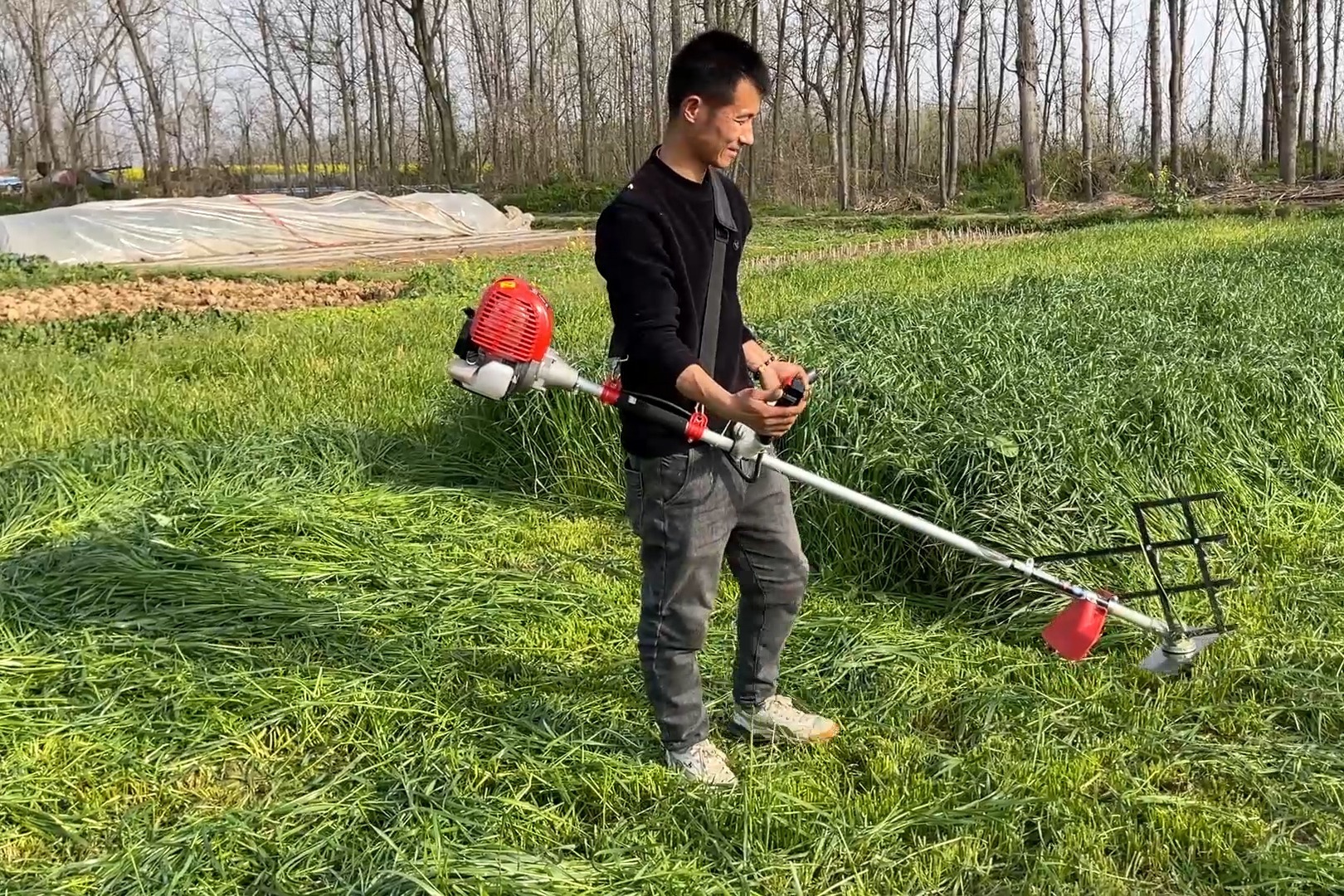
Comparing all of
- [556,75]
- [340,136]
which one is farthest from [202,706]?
[340,136]

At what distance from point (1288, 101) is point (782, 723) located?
21.4m

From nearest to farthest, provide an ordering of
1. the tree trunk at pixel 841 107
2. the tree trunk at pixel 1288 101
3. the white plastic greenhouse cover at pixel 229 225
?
the white plastic greenhouse cover at pixel 229 225 < the tree trunk at pixel 1288 101 < the tree trunk at pixel 841 107

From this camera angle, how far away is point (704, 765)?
2.60 meters

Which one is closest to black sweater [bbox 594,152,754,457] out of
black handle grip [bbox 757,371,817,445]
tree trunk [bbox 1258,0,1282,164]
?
black handle grip [bbox 757,371,817,445]

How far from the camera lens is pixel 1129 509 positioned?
374 cm

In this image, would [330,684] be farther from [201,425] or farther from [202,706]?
[201,425]

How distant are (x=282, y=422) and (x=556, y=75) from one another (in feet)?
126

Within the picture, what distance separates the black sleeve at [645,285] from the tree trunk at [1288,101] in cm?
2130

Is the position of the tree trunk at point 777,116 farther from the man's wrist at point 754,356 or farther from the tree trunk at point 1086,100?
the man's wrist at point 754,356

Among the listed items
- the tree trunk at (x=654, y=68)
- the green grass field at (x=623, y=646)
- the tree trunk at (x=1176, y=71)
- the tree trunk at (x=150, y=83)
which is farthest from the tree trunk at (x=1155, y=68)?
the tree trunk at (x=150, y=83)

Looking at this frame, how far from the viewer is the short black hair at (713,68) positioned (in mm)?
2289

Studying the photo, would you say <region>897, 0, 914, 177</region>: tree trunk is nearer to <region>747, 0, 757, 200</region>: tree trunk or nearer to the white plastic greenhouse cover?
<region>747, 0, 757, 200</region>: tree trunk

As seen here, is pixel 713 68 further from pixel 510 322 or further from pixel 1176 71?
pixel 1176 71

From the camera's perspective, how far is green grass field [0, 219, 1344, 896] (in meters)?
2.33
